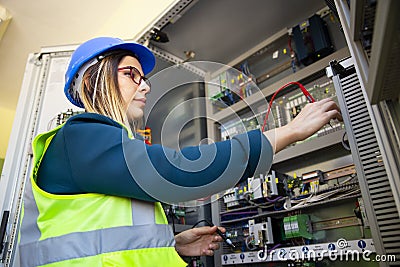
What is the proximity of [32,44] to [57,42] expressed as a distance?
8.3 inches

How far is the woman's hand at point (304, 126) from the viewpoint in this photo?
0.77 metres

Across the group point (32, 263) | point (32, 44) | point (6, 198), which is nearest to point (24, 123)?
point (6, 198)

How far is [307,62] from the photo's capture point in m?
1.98

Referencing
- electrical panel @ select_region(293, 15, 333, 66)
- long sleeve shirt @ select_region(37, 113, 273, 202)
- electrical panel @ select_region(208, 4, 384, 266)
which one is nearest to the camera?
long sleeve shirt @ select_region(37, 113, 273, 202)

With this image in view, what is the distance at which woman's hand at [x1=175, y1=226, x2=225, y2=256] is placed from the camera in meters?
1.10

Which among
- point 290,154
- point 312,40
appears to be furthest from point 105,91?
point 312,40

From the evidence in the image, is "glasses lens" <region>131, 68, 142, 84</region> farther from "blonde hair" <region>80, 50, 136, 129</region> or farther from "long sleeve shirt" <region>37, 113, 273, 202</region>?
"long sleeve shirt" <region>37, 113, 273, 202</region>

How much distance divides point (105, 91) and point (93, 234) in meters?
0.41

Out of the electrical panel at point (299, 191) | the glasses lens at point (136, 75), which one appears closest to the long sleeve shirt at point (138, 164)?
the glasses lens at point (136, 75)

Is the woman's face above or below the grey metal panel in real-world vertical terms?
above

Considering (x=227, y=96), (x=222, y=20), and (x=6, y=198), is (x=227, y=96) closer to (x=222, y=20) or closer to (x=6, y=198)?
(x=222, y=20)

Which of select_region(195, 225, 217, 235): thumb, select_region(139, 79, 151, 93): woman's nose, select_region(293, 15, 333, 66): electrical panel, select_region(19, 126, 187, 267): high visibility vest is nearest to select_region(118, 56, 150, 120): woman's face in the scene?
select_region(139, 79, 151, 93): woman's nose

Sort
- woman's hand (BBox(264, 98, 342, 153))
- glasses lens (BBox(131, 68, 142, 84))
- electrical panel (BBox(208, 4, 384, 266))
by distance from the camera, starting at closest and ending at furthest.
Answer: woman's hand (BBox(264, 98, 342, 153)), glasses lens (BBox(131, 68, 142, 84)), electrical panel (BBox(208, 4, 384, 266))

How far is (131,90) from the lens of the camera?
96 cm
